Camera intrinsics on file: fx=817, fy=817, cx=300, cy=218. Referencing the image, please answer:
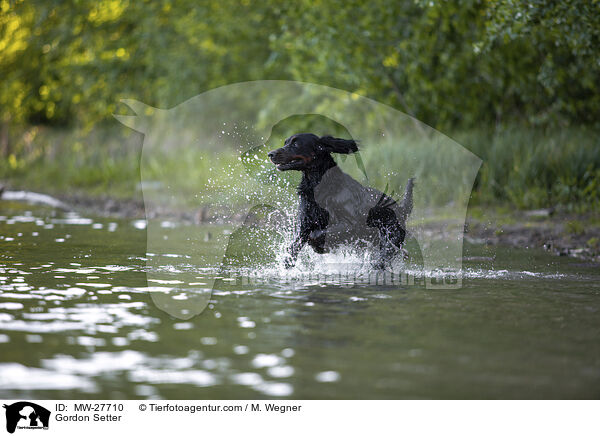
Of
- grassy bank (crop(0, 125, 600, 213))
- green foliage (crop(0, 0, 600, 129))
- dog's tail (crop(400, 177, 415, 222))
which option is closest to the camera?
dog's tail (crop(400, 177, 415, 222))

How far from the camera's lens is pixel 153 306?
22.2ft

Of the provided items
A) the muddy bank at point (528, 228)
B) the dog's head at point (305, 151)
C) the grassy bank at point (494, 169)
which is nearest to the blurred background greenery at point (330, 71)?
the grassy bank at point (494, 169)

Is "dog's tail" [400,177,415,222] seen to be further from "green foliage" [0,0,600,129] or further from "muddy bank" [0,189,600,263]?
"green foliage" [0,0,600,129]

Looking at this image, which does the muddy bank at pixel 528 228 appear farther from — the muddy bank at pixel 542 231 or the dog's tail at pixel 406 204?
the dog's tail at pixel 406 204

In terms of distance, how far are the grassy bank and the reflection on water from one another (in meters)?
5.36

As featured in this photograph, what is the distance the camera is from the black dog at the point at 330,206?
900cm

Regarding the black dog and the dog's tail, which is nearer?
Answer: the black dog

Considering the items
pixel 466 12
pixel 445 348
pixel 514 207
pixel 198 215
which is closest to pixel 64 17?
pixel 198 215

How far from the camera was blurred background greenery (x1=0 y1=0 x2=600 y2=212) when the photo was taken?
14.6m

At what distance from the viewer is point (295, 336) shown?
578 centimetres

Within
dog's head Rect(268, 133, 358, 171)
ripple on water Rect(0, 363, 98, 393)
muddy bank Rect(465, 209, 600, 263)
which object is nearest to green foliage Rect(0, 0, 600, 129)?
muddy bank Rect(465, 209, 600, 263)
